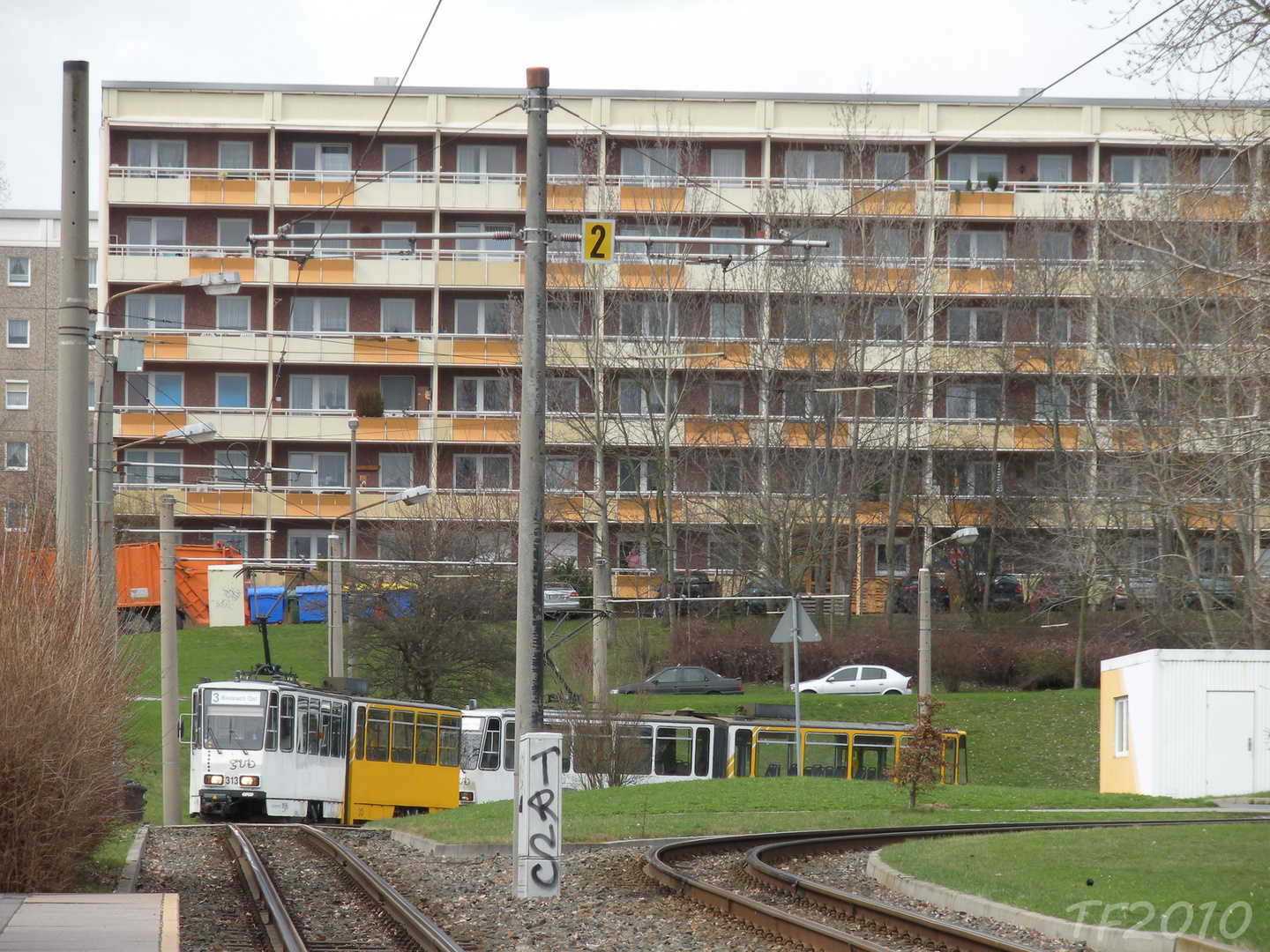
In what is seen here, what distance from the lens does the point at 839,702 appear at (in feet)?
137

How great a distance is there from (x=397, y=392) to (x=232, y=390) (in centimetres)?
711

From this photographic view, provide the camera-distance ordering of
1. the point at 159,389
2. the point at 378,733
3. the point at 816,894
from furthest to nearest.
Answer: the point at 159,389, the point at 378,733, the point at 816,894

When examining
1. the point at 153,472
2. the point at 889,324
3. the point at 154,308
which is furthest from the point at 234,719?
the point at 154,308

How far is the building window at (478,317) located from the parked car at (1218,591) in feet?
102

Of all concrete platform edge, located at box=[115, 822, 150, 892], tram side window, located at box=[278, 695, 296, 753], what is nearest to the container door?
tram side window, located at box=[278, 695, 296, 753]

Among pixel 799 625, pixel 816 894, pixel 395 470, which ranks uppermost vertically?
pixel 395 470

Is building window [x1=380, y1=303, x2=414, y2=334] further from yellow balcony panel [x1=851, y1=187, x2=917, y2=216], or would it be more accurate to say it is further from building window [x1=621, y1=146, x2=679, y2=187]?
yellow balcony panel [x1=851, y1=187, x2=917, y2=216]

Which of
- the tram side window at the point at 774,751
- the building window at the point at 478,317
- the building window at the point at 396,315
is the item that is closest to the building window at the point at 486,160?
the building window at the point at 478,317

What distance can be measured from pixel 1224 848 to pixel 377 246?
54245mm

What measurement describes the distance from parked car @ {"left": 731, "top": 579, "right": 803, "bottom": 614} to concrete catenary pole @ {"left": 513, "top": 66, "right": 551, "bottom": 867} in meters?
32.4

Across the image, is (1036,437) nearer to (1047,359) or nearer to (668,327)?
(1047,359)

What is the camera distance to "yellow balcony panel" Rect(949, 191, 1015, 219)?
59.7 meters

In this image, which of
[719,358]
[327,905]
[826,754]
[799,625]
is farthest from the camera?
[719,358]

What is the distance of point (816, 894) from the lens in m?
12.6
